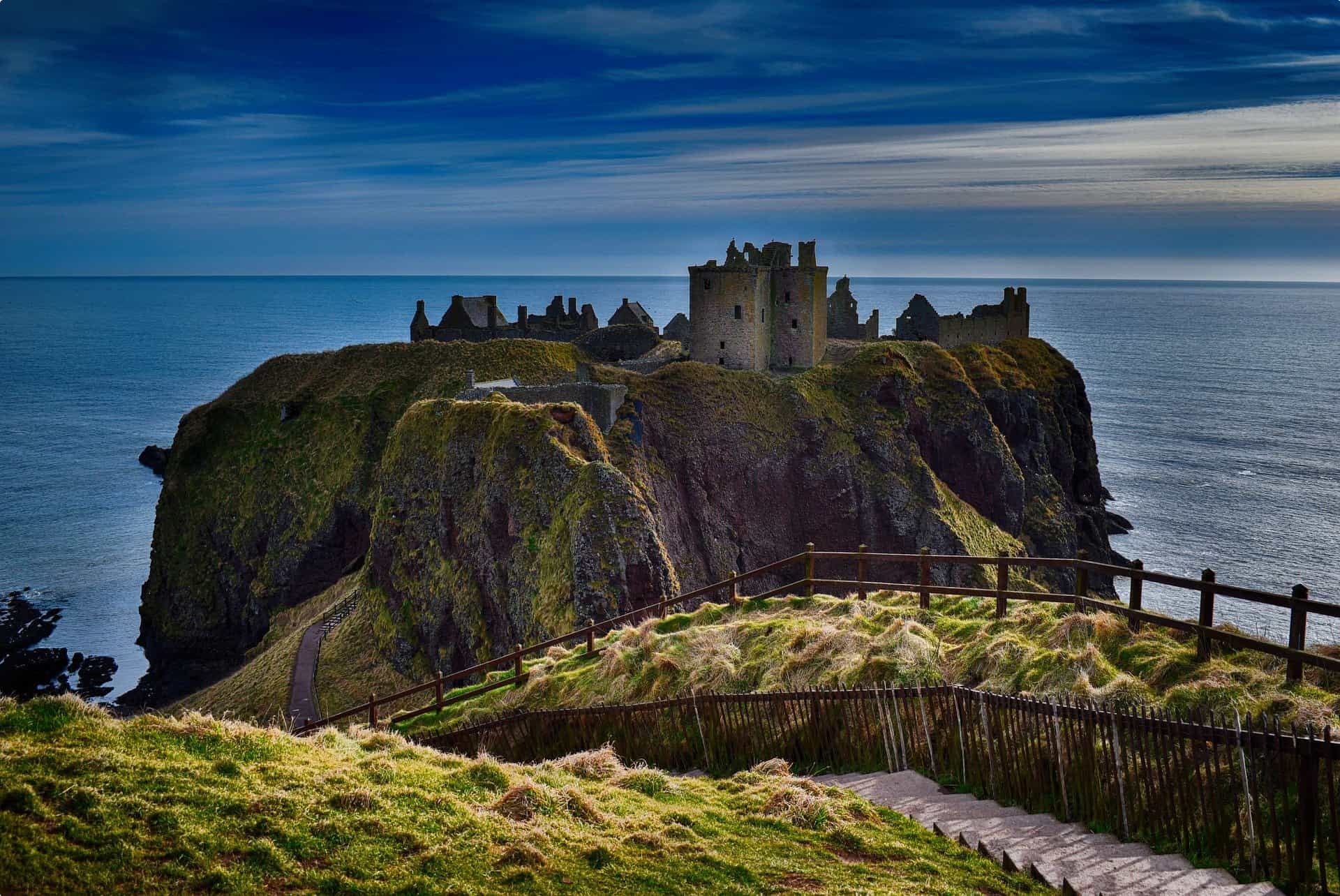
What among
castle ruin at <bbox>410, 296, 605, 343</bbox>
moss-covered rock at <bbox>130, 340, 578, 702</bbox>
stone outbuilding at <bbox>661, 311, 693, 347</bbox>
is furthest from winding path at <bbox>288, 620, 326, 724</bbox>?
stone outbuilding at <bbox>661, 311, 693, 347</bbox>

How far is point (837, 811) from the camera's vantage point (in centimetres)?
1441

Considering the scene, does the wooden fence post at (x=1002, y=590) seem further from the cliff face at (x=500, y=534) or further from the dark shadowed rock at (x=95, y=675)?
the dark shadowed rock at (x=95, y=675)

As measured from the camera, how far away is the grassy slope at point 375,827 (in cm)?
1088

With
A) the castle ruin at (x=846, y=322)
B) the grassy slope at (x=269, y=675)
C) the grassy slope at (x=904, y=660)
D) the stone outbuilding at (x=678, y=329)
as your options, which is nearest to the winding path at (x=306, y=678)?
the grassy slope at (x=269, y=675)

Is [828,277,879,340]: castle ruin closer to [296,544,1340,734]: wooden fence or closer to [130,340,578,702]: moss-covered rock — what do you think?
[130,340,578,702]: moss-covered rock

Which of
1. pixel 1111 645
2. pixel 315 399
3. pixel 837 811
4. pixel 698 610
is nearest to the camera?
pixel 837 811

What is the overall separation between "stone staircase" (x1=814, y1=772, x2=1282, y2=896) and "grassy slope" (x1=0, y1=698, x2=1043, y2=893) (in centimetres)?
55

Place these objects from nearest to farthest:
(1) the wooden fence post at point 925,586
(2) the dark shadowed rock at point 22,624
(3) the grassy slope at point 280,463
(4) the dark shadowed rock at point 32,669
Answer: (1) the wooden fence post at point 925,586 < (4) the dark shadowed rock at point 32,669 < (2) the dark shadowed rock at point 22,624 < (3) the grassy slope at point 280,463

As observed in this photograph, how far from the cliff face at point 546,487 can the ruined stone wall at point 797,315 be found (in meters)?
2.85

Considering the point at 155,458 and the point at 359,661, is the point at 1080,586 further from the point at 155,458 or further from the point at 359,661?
the point at 155,458

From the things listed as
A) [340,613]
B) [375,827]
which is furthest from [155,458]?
[375,827]

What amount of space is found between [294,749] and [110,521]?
334ft

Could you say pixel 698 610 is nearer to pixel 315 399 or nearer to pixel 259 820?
pixel 259 820

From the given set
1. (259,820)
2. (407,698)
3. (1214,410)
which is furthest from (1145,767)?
(1214,410)
